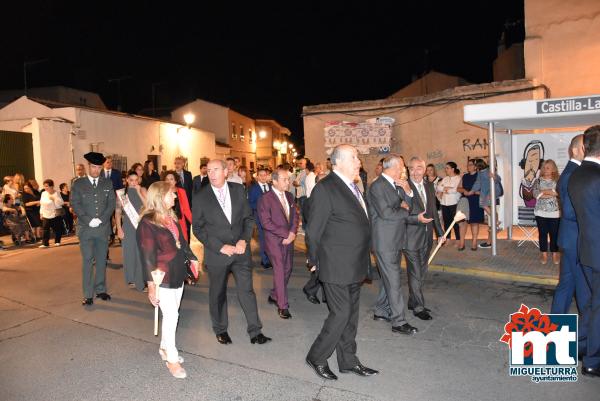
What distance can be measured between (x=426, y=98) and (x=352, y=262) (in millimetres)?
12547

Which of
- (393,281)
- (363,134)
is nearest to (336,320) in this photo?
(393,281)

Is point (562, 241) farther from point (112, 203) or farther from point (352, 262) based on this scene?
point (112, 203)

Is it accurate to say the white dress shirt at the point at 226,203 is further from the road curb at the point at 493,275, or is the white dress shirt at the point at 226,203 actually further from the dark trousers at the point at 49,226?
the dark trousers at the point at 49,226

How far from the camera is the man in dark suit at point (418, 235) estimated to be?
19.5 ft

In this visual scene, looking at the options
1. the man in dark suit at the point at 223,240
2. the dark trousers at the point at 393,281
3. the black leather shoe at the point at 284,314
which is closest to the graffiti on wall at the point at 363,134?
the black leather shoe at the point at 284,314

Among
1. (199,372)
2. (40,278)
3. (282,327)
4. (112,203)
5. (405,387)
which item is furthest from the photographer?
(40,278)

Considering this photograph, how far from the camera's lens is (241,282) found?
5.35 m

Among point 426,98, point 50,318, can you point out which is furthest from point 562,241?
point 426,98

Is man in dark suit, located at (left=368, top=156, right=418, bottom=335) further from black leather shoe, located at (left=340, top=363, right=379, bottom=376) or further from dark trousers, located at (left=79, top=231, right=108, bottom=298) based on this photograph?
dark trousers, located at (left=79, top=231, right=108, bottom=298)

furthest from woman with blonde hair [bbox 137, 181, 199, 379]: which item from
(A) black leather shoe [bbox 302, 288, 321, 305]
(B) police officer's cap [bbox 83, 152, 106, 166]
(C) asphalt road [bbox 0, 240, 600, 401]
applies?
(B) police officer's cap [bbox 83, 152, 106, 166]

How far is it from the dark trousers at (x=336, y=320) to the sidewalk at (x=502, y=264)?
4.73 m

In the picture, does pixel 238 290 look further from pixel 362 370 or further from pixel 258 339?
pixel 362 370

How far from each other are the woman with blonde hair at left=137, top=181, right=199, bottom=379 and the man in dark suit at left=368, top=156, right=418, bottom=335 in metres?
2.21

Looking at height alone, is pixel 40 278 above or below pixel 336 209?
below
